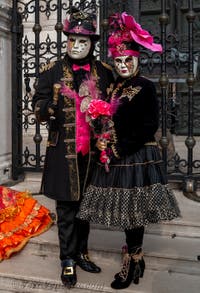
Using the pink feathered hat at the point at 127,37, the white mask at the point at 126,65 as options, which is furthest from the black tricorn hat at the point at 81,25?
the white mask at the point at 126,65

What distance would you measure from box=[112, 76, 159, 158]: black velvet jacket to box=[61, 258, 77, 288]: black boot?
946 millimetres

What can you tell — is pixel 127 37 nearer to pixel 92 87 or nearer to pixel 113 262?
pixel 92 87

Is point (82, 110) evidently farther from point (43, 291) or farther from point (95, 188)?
point (43, 291)

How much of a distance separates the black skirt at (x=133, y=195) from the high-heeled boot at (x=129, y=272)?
1.13 ft

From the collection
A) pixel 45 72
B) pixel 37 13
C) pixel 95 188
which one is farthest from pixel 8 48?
pixel 95 188

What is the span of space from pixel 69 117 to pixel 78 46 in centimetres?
51

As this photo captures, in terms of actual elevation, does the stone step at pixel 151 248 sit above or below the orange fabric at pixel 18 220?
below

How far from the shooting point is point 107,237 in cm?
422

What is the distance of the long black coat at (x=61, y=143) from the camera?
3363 mm

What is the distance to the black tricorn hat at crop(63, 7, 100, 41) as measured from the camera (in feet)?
10.7

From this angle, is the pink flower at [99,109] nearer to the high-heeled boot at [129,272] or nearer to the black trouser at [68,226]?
the black trouser at [68,226]

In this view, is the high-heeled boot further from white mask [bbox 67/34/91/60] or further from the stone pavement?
white mask [bbox 67/34/91/60]

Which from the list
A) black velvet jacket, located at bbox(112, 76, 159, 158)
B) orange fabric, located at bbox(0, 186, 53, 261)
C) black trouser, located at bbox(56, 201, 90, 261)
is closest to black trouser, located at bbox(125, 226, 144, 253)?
black trouser, located at bbox(56, 201, 90, 261)

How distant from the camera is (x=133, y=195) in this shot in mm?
3125
